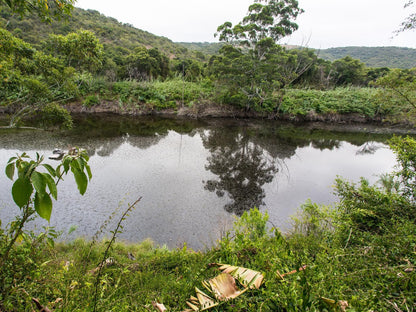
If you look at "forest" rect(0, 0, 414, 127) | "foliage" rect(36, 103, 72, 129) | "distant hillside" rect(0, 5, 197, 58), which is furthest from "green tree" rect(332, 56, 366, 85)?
"foliage" rect(36, 103, 72, 129)

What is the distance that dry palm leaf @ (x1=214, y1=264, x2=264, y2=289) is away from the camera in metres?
1.65

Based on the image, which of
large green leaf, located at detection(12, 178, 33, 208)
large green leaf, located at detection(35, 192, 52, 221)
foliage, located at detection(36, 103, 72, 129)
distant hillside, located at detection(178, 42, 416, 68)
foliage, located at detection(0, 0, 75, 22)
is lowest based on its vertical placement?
large green leaf, located at detection(35, 192, 52, 221)

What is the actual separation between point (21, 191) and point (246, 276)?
1.61 meters

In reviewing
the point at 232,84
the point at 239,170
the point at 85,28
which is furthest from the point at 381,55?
the point at 239,170

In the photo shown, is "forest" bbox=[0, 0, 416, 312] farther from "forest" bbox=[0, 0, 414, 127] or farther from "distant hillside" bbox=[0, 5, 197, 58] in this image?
"distant hillside" bbox=[0, 5, 197, 58]

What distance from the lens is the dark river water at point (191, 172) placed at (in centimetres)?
530

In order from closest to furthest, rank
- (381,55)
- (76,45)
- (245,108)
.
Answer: (76,45) → (245,108) → (381,55)

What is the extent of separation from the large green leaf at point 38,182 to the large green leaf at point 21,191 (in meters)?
Result: 0.04

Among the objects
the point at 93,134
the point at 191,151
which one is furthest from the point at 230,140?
the point at 93,134

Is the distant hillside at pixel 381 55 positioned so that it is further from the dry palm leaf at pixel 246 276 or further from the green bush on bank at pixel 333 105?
the dry palm leaf at pixel 246 276

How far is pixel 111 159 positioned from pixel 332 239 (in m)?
8.02

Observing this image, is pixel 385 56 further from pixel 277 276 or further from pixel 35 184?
pixel 35 184

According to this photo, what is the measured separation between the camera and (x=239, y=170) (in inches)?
332

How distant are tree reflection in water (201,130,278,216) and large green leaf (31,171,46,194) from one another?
5.38m
